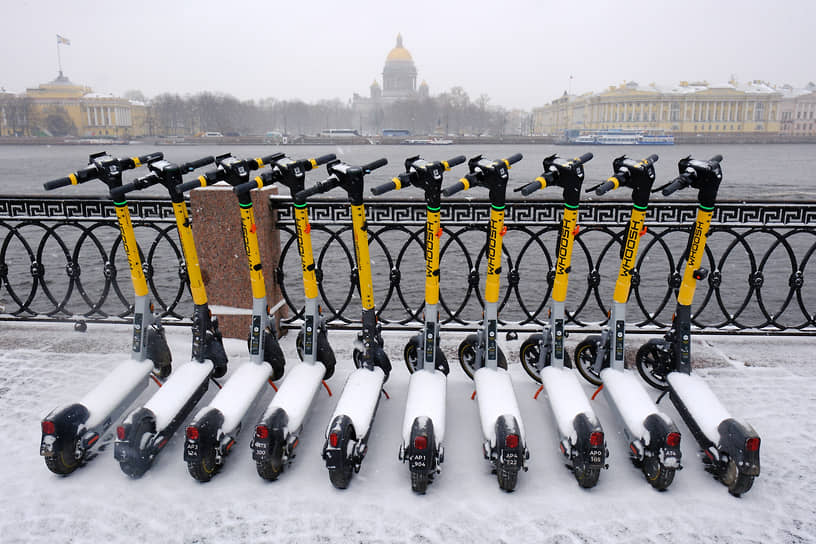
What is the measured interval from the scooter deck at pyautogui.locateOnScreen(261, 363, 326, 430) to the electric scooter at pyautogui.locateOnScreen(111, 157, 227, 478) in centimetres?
58

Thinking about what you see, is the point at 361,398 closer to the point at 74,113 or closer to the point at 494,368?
the point at 494,368

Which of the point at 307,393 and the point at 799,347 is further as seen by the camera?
Answer: the point at 799,347

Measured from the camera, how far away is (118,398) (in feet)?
12.6

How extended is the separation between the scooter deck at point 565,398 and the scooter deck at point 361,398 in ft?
3.71

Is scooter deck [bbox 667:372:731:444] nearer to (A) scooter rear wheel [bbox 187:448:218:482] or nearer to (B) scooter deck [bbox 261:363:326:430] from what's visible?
(B) scooter deck [bbox 261:363:326:430]

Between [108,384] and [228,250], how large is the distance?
1.59m

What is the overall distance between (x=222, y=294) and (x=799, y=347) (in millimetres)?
5104

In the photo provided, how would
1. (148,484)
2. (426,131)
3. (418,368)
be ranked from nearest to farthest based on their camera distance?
(148,484) → (418,368) → (426,131)

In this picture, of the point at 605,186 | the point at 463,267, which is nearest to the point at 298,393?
the point at 605,186

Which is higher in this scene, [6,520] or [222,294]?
[222,294]

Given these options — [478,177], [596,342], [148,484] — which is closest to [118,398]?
[148,484]

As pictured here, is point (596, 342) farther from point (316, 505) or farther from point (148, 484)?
point (148, 484)

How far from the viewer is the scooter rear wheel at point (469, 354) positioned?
437 cm

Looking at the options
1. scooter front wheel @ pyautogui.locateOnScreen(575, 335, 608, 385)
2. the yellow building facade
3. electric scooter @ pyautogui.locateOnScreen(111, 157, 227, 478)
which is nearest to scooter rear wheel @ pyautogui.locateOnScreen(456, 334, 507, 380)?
scooter front wheel @ pyautogui.locateOnScreen(575, 335, 608, 385)
